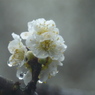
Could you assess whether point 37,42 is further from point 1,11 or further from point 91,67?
point 1,11

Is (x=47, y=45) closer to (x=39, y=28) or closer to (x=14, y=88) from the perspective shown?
(x=39, y=28)

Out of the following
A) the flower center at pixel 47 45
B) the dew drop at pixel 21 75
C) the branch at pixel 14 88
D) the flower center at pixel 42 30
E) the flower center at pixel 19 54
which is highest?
the flower center at pixel 42 30

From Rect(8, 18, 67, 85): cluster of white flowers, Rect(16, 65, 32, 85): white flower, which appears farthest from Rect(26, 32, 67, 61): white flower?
Rect(16, 65, 32, 85): white flower

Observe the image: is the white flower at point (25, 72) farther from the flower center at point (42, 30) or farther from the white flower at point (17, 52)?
the flower center at point (42, 30)

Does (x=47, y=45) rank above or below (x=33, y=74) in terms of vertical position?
above

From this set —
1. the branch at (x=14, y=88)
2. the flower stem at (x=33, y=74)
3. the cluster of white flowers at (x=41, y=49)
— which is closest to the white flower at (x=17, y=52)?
the cluster of white flowers at (x=41, y=49)

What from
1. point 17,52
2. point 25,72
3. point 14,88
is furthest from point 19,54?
point 14,88

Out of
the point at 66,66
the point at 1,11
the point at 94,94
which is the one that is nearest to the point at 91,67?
the point at 66,66
